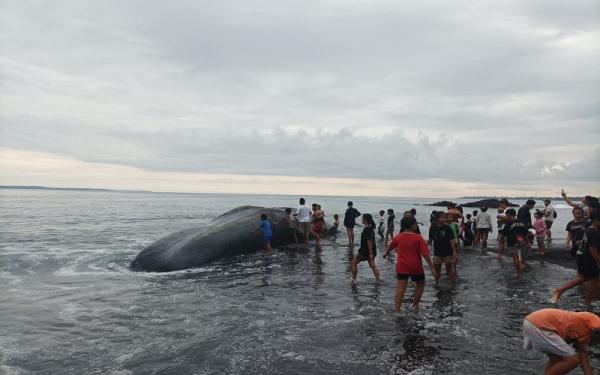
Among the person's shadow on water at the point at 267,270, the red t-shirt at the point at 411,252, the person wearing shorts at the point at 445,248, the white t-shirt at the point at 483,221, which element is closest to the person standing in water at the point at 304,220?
the person's shadow on water at the point at 267,270

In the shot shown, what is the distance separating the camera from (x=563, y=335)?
4750 millimetres

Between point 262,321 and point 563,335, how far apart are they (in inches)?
207

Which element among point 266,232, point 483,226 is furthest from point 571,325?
point 483,226

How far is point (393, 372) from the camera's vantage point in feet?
19.5

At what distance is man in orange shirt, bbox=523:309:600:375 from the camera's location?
4695mm

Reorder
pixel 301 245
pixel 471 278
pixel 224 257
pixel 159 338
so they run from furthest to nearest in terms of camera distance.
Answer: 1. pixel 301 245
2. pixel 224 257
3. pixel 471 278
4. pixel 159 338

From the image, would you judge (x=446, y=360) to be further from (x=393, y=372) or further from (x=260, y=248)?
(x=260, y=248)

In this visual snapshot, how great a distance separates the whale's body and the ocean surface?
811 millimetres

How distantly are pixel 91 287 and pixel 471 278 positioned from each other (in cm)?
1114

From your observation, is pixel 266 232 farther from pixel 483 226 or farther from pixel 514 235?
pixel 483 226

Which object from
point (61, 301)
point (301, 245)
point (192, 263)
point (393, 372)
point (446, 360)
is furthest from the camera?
point (301, 245)

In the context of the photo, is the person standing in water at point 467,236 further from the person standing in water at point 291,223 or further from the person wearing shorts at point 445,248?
the person wearing shorts at point 445,248

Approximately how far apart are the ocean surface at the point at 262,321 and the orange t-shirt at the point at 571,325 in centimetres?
150

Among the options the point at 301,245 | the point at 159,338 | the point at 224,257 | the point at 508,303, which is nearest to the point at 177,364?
the point at 159,338
